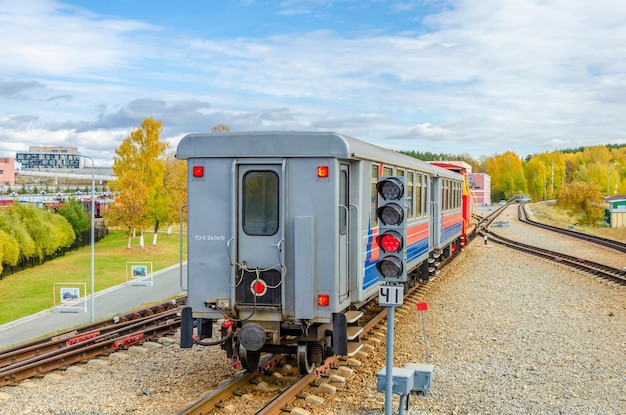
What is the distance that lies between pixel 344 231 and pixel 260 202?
126cm

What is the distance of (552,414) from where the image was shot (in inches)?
344

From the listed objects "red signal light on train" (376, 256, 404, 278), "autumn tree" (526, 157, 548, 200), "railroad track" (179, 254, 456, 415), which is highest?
"autumn tree" (526, 157, 548, 200)

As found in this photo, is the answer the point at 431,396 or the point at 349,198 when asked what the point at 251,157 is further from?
the point at 431,396

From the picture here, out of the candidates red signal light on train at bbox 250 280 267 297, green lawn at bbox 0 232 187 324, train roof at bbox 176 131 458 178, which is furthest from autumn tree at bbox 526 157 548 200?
red signal light on train at bbox 250 280 267 297

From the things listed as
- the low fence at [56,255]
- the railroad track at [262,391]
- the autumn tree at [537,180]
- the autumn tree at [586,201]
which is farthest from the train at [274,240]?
the autumn tree at [537,180]

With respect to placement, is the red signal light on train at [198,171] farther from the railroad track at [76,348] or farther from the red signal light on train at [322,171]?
the railroad track at [76,348]

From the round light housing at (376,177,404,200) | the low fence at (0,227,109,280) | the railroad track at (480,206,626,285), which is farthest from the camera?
the low fence at (0,227,109,280)

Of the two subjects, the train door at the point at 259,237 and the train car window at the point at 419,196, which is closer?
the train door at the point at 259,237

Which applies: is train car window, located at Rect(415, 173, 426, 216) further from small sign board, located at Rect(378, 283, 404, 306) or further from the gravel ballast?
small sign board, located at Rect(378, 283, 404, 306)

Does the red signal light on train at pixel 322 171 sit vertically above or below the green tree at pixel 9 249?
above

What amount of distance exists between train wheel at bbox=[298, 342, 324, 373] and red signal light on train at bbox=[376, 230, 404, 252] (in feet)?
7.61

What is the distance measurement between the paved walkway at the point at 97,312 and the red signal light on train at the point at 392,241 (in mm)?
14478

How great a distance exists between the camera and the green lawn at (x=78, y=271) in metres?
29.5

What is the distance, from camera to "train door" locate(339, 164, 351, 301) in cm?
923
